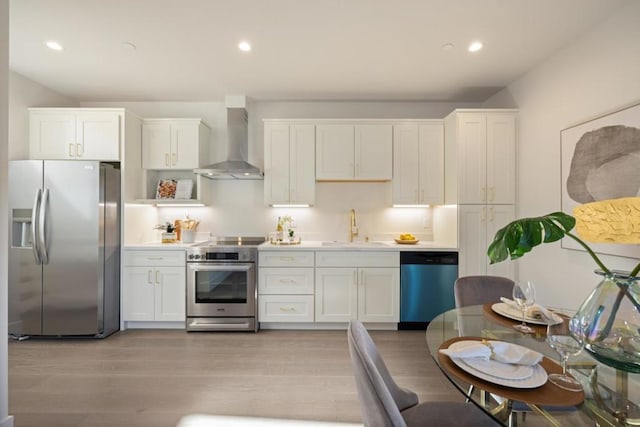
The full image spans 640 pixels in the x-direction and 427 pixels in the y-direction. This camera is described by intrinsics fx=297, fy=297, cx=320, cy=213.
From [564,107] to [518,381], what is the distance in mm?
2759

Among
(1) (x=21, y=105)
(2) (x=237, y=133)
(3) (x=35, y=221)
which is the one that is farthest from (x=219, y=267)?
(1) (x=21, y=105)

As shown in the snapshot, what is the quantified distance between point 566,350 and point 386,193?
307 centimetres

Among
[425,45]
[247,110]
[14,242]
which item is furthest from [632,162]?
[14,242]

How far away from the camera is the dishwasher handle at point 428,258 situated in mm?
3359

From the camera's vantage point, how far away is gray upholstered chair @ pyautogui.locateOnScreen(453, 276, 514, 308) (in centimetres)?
200

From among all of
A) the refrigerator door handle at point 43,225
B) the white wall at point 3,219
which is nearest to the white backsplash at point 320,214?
the refrigerator door handle at point 43,225

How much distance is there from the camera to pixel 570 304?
2.55 m

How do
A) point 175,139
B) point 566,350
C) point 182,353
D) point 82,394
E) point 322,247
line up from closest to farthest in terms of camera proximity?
point 566,350, point 82,394, point 182,353, point 322,247, point 175,139

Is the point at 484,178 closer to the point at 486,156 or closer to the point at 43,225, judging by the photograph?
the point at 486,156

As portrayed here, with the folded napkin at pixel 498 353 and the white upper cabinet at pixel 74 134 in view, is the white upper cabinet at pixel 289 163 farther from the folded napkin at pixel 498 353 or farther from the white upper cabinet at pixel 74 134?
the folded napkin at pixel 498 353

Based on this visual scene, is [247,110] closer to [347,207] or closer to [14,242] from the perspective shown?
[347,207]

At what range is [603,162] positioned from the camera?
222cm

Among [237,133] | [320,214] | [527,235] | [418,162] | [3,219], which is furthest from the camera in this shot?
[320,214]

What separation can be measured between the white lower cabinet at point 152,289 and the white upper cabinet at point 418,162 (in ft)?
9.13
